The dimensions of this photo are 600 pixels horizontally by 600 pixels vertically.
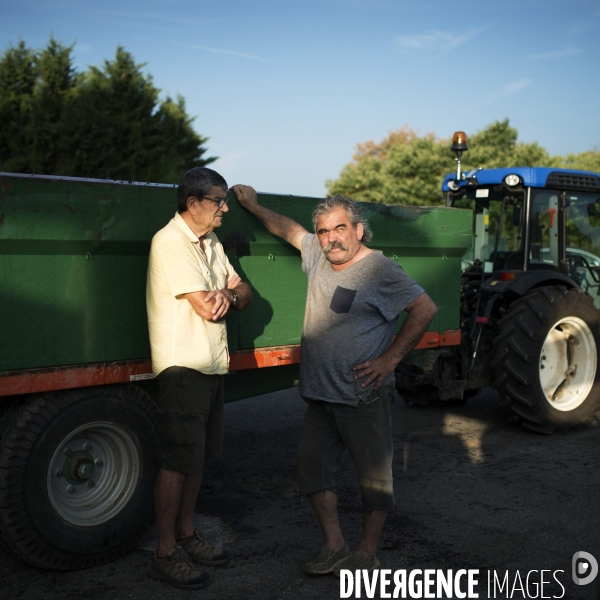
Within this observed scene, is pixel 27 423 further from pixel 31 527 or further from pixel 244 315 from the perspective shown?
pixel 244 315

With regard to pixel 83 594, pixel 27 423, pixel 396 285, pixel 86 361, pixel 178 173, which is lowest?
pixel 83 594

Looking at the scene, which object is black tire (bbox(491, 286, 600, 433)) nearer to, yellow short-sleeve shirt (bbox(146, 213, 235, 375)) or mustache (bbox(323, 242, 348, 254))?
mustache (bbox(323, 242, 348, 254))

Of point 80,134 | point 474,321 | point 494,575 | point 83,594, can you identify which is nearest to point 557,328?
point 474,321

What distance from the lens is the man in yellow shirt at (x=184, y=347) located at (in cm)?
330

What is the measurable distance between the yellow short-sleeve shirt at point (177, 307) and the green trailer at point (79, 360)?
22cm

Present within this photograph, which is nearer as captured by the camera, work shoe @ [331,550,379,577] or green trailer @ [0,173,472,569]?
green trailer @ [0,173,472,569]

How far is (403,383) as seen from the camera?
6551 mm

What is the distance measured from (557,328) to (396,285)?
351 cm

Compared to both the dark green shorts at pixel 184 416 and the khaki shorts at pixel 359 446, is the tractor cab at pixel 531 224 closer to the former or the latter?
the khaki shorts at pixel 359 446

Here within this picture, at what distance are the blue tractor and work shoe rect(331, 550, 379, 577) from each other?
2.55 metres

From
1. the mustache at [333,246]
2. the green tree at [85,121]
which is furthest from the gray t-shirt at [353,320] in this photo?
the green tree at [85,121]

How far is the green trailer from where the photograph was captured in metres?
3.16

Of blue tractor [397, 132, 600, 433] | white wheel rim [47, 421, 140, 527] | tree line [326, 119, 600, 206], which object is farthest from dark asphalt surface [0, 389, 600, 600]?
tree line [326, 119, 600, 206]

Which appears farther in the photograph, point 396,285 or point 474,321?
point 474,321
